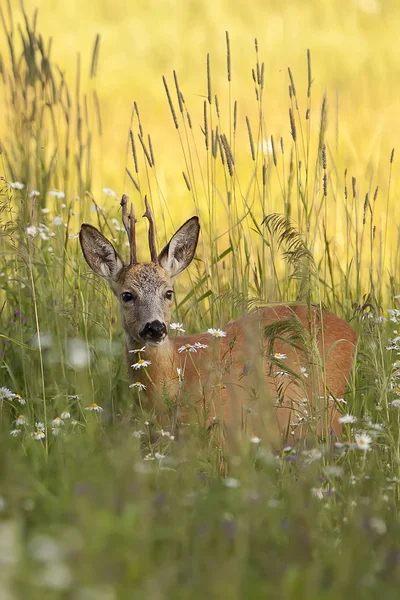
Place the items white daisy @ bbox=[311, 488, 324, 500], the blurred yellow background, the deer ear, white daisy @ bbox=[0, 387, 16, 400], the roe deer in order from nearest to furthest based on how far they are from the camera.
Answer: white daisy @ bbox=[311, 488, 324, 500] < white daisy @ bbox=[0, 387, 16, 400] < the roe deer < the deer ear < the blurred yellow background

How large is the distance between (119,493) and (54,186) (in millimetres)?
3821

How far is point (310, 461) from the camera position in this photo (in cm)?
313

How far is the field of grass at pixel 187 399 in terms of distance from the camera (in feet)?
6.66

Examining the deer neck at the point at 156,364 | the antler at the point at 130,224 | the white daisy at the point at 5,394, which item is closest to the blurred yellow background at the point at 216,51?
the antler at the point at 130,224

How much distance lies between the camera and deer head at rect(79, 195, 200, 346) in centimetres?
464

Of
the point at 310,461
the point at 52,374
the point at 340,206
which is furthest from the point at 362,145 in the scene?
the point at 310,461

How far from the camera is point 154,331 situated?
14.6 ft

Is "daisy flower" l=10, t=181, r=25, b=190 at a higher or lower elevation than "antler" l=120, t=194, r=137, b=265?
higher

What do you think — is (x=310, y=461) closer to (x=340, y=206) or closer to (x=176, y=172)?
(x=340, y=206)

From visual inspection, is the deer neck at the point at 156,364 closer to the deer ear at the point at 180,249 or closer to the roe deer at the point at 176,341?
the roe deer at the point at 176,341

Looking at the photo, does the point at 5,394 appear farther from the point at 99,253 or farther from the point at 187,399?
the point at 99,253

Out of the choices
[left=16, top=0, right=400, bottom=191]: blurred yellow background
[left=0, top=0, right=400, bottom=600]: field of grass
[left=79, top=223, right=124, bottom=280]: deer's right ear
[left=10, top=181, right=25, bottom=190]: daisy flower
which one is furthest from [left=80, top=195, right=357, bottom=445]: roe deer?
[left=16, top=0, right=400, bottom=191]: blurred yellow background

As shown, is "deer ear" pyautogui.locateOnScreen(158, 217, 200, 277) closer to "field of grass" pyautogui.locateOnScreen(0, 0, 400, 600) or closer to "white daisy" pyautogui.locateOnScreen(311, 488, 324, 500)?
"field of grass" pyautogui.locateOnScreen(0, 0, 400, 600)

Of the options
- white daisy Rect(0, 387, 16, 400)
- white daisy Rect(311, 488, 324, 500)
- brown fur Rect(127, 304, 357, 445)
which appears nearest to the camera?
white daisy Rect(311, 488, 324, 500)
